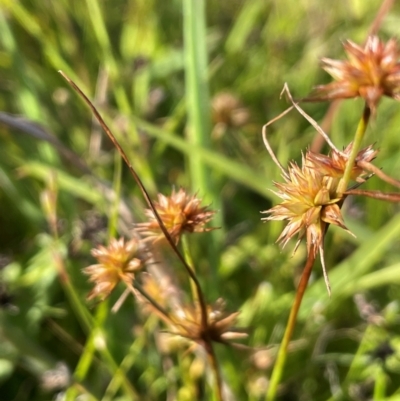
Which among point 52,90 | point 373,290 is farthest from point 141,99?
point 373,290

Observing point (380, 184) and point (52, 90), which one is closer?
point (380, 184)

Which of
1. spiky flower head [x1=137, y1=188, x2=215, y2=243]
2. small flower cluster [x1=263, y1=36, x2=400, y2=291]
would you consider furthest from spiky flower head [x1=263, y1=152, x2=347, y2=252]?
spiky flower head [x1=137, y1=188, x2=215, y2=243]

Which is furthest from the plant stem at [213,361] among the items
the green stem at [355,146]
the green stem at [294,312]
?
the green stem at [355,146]

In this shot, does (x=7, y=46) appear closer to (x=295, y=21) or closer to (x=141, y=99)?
(x=141, y=99)

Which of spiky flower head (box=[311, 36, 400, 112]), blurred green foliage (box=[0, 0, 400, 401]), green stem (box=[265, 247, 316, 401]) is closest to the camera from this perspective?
spiky flower head (box=[311, 36, 400, 112])

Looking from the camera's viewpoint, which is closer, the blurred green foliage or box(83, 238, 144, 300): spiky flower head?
box(83, 238, 144, 300): spiky flower head

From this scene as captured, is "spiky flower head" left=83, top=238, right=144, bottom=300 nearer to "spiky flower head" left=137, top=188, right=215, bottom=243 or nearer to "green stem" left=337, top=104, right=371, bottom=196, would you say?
"spiky flower head" left=137, top=188, right=215, bottom=243

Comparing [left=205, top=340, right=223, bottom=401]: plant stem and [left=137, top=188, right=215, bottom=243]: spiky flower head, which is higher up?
[left=137, top=188, right=215, bottom=243]: spiky flower head
